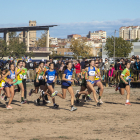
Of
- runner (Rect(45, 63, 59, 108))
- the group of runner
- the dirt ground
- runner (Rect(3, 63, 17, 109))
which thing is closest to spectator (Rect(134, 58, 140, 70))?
the dirt ground

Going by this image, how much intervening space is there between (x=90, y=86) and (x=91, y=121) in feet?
9.06

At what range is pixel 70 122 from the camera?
9031mm

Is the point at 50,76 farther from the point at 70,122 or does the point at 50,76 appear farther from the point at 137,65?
the point at 137,65

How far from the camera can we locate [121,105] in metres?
12.6

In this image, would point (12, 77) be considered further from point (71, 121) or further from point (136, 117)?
point (136, 117)

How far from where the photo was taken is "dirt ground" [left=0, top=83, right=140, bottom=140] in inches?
290

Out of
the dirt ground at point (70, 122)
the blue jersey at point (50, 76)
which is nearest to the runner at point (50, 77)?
the blue jersey at point (50, 76)

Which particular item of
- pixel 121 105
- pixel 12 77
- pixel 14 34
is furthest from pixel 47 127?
pixel 14 34

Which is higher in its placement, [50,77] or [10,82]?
[50,77]

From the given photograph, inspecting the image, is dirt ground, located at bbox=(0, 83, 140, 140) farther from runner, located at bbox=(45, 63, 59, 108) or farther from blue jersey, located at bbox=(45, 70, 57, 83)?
blue jersey, located at bbox=(45, 70, 57, 83)

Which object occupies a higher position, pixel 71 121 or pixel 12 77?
pixel 12 77

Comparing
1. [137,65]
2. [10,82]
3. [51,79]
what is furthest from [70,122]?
[137,65]

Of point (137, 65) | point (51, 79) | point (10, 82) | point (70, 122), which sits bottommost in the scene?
point (70, 122)

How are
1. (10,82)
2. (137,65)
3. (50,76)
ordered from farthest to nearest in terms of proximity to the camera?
(137,65) < (10,82) < (50,76)
